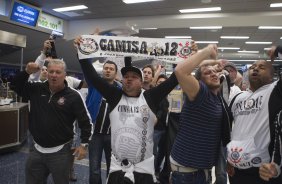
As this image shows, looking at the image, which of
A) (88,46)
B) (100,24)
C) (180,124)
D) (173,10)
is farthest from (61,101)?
(100,24)

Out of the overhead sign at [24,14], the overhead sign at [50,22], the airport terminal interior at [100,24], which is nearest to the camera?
the airport terminal interior at [100,24]

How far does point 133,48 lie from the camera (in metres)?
2.44

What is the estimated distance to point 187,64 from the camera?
1869 mm

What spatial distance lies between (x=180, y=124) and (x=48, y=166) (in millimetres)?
1290

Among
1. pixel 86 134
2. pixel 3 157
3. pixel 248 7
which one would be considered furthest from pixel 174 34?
pixel 86 134

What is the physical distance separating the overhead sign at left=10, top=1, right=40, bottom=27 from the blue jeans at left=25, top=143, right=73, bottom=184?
7.10 metres

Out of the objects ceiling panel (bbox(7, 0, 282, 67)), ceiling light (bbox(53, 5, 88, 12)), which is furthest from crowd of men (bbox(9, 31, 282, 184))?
ceiling light (bbox(53, 5, 88, 12))

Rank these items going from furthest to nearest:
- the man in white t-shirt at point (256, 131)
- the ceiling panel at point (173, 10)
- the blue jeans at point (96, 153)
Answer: the ceiling panel at point (173, 10) → the blue jeans at point (96, 153) → the man in white t-shirt at point (256, 131)

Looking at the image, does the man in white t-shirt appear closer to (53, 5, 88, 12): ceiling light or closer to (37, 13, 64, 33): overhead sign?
(53, 5, 88, 12): ceiling light

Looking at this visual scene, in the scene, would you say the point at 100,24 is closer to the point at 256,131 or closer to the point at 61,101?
the point at 61,101

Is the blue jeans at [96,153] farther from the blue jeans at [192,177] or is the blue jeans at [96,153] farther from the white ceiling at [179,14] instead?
the white ceiling at [179,14]

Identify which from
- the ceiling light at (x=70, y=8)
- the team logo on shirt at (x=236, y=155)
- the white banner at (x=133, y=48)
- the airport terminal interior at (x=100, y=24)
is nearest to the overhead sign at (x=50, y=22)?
the airport terminal interior at (x=100, y=24)

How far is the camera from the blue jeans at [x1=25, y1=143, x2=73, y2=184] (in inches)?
98.3

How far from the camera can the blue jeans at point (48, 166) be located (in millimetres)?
2498
